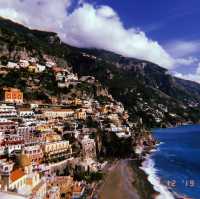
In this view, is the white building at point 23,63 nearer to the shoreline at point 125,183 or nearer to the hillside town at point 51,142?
the hillside town at point 51,142

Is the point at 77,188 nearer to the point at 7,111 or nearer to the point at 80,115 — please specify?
the point at 7,111

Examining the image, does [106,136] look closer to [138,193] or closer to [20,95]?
[20,95]

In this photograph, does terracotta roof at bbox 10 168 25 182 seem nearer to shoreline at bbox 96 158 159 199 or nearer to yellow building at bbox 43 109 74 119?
shoreline at bbox 96 158 159 199

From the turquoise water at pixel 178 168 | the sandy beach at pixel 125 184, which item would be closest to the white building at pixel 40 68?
the turquoise water at pixel 178 168

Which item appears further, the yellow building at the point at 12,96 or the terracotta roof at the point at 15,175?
the yellow building at the point at 12,96

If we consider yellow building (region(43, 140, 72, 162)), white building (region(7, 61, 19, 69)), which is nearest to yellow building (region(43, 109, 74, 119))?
yellow building (region(43, 140, 72, 162))

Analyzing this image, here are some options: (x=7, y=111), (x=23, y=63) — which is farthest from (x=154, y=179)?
(x=23, y=63)

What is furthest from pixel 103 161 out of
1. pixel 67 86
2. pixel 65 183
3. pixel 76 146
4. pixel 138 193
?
pixel 67 86
